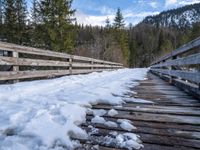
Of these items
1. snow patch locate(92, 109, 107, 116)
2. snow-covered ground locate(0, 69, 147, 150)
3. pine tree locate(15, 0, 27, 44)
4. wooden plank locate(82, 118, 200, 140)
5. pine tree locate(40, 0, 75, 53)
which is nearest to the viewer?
snow-covered ground locate(0, 69, 147, 150)

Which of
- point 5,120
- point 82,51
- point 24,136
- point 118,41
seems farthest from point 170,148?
point 118,41

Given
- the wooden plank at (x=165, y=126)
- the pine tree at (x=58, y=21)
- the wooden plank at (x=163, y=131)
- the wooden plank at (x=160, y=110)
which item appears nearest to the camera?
the wooden plank at (x=163, y=131)

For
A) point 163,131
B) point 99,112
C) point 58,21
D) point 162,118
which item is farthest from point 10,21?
point 163,131

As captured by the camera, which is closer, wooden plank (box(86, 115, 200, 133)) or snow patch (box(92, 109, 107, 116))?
wooden plank (box(86, 115, 200, 133))

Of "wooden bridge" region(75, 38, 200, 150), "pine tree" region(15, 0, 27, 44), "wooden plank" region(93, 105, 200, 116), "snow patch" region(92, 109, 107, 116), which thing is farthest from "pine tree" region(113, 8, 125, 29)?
"snow patch" region(92, 109, 107, 116)

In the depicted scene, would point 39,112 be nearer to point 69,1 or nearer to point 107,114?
point 107,114

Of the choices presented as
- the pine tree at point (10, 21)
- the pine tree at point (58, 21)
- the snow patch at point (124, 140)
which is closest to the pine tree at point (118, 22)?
the pine tree at point (10, 21)

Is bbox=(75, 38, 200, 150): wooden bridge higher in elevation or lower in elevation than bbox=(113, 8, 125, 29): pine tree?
lower

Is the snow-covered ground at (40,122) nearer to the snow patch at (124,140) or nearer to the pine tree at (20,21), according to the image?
the snow patch at (124,140)

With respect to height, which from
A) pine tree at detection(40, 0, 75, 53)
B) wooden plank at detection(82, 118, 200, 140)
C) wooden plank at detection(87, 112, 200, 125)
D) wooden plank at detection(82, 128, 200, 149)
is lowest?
wooden plank at detection(82, 128, 200, 149)

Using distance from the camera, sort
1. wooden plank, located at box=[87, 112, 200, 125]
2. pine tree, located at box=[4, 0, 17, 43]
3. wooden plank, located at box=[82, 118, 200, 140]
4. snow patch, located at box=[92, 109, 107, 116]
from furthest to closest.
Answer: pine tree, located at box=[4, 0, 17, 43] < snow patch, located at box=[92, 109, 107, 116] < wooden plank, located at box=[87, 112, 200, 125] < wooden plank, located at box=[82, 118, 200, 140]

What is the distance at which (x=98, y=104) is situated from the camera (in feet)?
10.9

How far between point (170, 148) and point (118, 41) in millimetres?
43703

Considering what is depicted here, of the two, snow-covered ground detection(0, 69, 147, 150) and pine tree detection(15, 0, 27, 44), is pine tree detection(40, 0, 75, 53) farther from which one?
snow-covered ground detection(0, 69, 147, 150)
